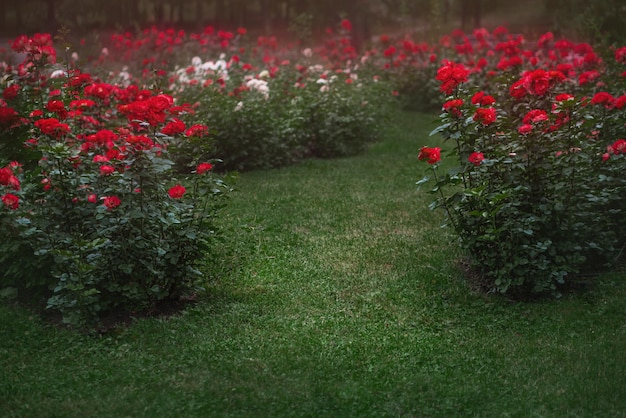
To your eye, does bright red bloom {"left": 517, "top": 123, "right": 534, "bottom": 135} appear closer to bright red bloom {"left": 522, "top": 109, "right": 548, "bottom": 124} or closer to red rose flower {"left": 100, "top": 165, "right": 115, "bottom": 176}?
bright red bloom {"left": 522, "top": 109, "right": 548, "bottom": 124}

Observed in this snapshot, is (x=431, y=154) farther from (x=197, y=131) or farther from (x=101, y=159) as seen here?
(x=101, y=159)

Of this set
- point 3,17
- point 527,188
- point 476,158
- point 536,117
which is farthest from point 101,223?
point 3,17

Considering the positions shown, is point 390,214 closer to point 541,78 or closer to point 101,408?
point 541,78

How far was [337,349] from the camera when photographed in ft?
16.0

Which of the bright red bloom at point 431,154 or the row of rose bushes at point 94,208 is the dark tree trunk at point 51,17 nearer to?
the row of rose bushes at point 94,208

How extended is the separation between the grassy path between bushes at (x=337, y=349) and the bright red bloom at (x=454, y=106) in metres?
1.33

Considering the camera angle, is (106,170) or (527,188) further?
(527,188)

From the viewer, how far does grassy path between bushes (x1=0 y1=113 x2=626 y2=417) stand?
4207 mm

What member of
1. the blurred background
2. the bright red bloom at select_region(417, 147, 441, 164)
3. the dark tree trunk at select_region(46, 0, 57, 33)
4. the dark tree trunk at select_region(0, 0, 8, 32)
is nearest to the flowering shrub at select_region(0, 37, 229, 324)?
the bright red bloom at select_region(417, 147, 441, 164)

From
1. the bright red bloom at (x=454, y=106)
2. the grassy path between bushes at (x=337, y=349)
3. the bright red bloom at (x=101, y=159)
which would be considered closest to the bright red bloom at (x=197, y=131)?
the bright red bloom at (x=101, y=159)

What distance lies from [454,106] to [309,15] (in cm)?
1602

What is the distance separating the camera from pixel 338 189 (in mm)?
8977

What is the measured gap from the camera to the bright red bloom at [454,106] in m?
5.60

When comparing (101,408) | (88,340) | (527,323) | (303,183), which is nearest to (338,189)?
(303,183)
